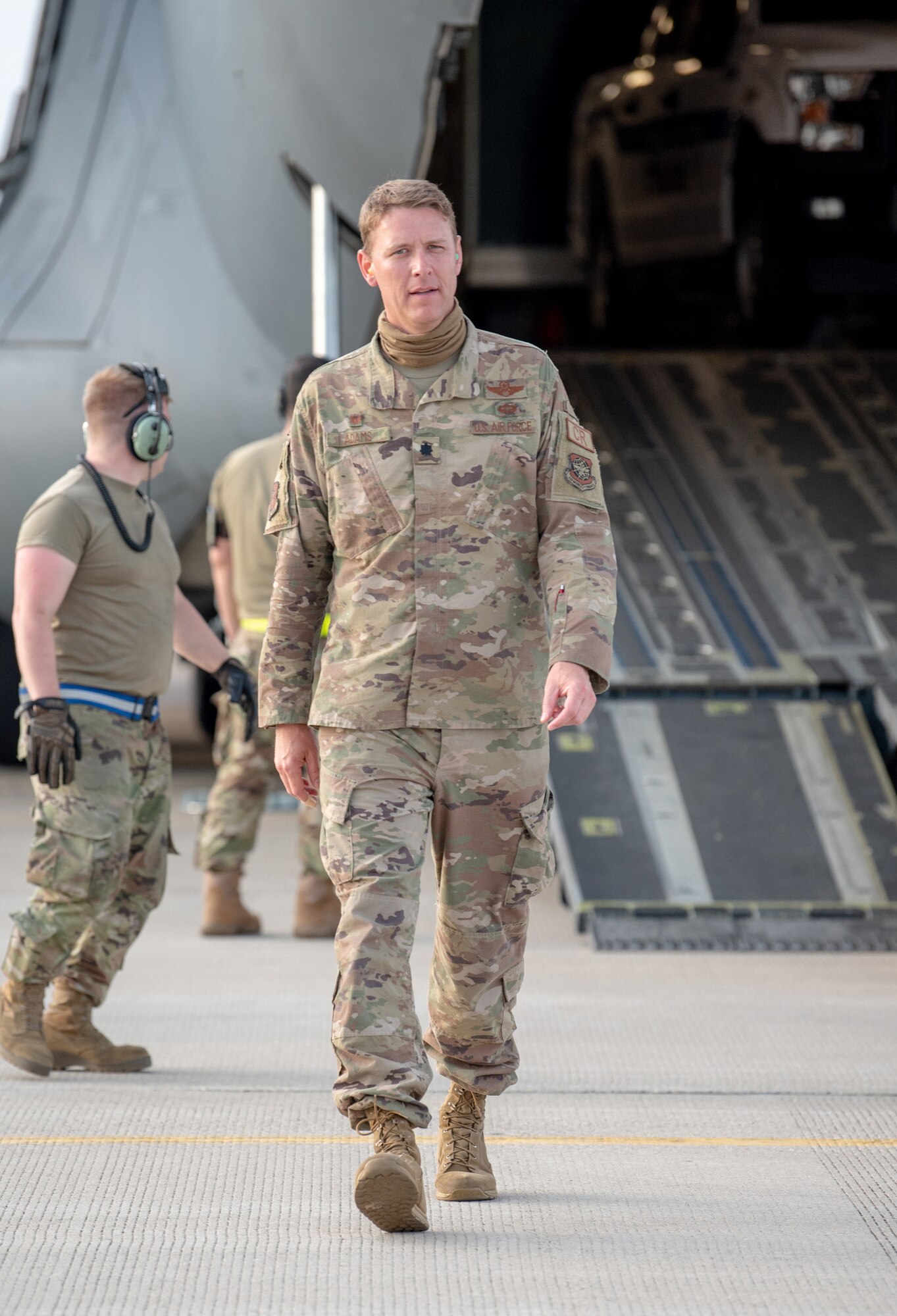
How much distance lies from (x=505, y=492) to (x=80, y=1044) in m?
2.13

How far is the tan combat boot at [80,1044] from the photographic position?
4.86m

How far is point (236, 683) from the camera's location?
5156 millimetres

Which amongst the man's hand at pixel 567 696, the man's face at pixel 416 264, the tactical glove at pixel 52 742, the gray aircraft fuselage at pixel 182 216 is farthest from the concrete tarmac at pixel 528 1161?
the gray aircraft fuselage at pixel 182 216

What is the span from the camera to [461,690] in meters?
3.51

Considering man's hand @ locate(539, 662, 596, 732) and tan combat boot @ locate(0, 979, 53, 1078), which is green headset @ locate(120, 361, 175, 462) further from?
man's hand @ locate(539, 662, 596, 732)

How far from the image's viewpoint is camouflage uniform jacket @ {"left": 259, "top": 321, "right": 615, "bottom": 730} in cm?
351

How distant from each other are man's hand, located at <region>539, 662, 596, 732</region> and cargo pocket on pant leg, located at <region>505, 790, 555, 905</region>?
0.84 feet

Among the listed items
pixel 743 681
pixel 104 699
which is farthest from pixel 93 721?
pixel 743 681

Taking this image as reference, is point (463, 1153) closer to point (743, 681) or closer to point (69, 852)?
point (69, 852)

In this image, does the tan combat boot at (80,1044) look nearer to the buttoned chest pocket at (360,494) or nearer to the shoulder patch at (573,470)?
the buttoned chest pocket at (360,494)

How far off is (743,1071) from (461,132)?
964 cm

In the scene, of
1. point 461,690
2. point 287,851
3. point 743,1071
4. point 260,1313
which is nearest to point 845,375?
point 287,851

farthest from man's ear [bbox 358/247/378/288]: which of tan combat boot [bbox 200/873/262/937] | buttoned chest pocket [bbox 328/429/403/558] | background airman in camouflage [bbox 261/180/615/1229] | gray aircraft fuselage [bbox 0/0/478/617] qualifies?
gray aircraft fuselage [bbox 0/0/478/617]

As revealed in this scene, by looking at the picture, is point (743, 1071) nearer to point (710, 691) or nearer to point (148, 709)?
point (148, 709)
